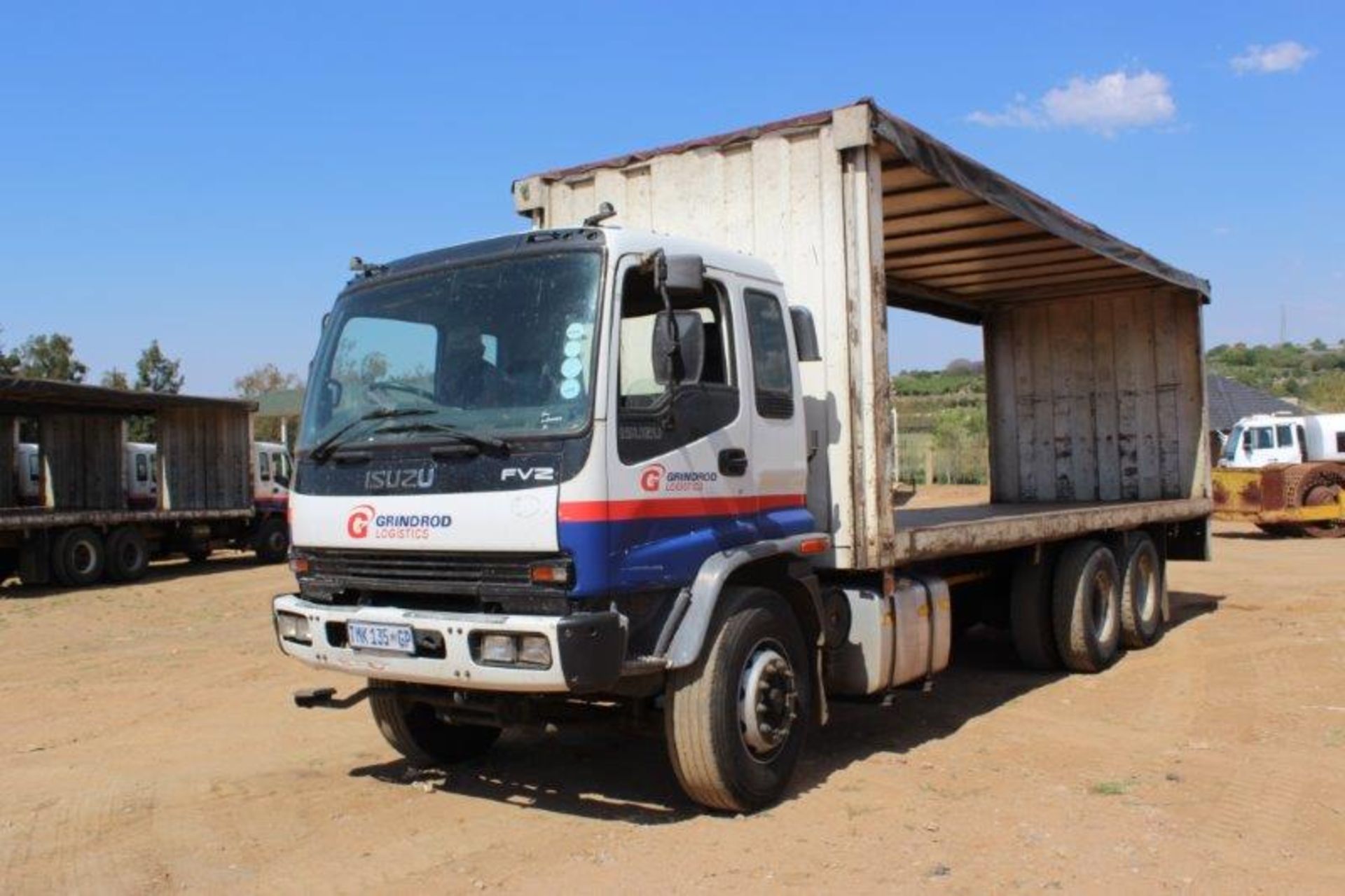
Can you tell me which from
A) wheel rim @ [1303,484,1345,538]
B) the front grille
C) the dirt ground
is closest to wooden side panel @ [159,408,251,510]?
the dirt ground

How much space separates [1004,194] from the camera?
279 inches

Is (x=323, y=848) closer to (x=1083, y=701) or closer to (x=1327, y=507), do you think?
(x=1083, y=701)

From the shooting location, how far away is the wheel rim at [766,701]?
196 inches

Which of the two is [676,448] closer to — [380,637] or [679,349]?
[679,349]

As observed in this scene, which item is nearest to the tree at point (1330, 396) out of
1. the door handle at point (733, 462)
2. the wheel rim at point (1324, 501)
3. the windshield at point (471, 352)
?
the wheel rim at point (1324, 501)

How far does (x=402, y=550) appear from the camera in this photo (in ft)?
15.5

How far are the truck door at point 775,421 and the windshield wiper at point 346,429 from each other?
1568 mm

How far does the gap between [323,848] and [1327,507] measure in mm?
21802

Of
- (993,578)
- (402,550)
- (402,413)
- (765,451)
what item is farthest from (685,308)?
(993,578)

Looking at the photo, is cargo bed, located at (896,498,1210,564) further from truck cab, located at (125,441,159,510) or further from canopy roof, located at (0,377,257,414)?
truck cab, located at (125,441,159,510)

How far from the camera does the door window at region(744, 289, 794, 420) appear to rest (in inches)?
210

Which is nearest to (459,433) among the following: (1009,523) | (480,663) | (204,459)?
(480,663)

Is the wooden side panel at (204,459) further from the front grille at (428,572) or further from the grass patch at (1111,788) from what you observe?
the grass patch at (1111,788)

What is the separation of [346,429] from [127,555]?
15.5 metres
